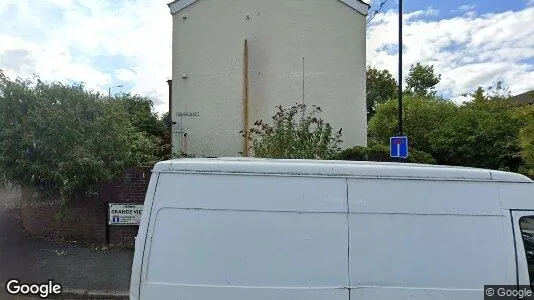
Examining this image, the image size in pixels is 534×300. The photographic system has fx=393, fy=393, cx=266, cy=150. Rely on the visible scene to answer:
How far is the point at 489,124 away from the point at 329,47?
849 centimetres

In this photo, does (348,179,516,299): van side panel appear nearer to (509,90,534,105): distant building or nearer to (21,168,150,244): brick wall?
(21,168,150,244): brick wall

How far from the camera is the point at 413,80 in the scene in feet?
139

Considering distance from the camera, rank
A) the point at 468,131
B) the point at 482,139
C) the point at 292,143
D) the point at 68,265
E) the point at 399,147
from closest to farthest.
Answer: the point at 68,265 < the point at 292,143 < the point at 399,147 < the point at 482,139 < the point at 468,131

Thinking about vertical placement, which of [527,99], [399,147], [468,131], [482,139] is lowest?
[399,147]

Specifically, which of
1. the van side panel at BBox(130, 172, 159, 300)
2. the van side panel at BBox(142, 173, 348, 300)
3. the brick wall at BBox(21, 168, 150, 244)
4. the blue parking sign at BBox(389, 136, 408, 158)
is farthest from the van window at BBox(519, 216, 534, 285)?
the blue parking sign at BBox(389, 136, 408, 158)

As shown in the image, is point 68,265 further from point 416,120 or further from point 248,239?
point 416,120

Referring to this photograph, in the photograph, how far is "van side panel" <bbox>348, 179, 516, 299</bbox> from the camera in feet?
8.84

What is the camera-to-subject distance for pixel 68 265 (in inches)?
290

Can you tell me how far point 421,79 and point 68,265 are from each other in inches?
1626

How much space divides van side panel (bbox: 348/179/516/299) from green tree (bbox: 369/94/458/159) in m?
19.9

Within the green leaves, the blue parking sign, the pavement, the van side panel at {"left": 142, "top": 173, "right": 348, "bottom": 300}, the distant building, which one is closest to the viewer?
the van side panel at {"left": 142, "top": 173, "right": 348, "bottom": 300}

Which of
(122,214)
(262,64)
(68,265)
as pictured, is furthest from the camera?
(262,64)

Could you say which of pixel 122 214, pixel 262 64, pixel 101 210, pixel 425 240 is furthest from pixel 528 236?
pixel 262 64

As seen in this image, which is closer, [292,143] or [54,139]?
[54,139]
